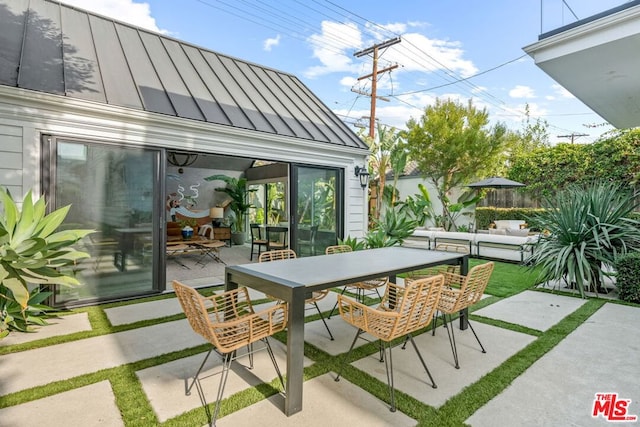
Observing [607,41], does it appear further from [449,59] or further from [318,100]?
[449,59]

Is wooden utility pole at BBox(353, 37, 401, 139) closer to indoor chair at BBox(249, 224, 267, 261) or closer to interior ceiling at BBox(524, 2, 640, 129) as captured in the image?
indoor chair at BBox(249, 224, 267, 261)

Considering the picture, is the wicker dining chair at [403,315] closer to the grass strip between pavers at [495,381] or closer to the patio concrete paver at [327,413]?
the patio concrete paver at [327,413]

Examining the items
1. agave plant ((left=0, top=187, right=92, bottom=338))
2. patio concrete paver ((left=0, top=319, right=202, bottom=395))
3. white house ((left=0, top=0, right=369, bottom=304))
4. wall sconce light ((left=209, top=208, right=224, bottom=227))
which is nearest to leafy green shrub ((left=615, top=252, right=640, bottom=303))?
white house ((left=0, top=0, right=369, bottom=304))

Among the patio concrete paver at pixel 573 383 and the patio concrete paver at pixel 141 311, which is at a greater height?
the patio concrete paver at pixel 573 383

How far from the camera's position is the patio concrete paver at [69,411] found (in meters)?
2.13

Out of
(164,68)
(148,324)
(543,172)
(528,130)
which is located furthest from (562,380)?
(528,130)

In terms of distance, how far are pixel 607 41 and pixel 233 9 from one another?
10.7 meters

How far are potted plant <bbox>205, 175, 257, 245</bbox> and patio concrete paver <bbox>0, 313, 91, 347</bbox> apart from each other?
7918 millimetres

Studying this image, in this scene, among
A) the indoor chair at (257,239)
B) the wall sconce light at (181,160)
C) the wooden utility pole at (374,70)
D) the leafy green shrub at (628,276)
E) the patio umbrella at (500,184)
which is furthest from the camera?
the wooden utility pole at (374,70)

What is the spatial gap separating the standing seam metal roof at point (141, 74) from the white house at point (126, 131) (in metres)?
0.03

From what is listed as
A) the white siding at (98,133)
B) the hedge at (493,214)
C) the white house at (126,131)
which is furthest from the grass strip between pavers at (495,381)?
the hedge at (493,214)

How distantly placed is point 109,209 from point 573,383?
18.6ft

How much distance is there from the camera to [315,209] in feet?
23.8

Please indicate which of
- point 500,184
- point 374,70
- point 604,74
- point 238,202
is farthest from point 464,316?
point 374,70
